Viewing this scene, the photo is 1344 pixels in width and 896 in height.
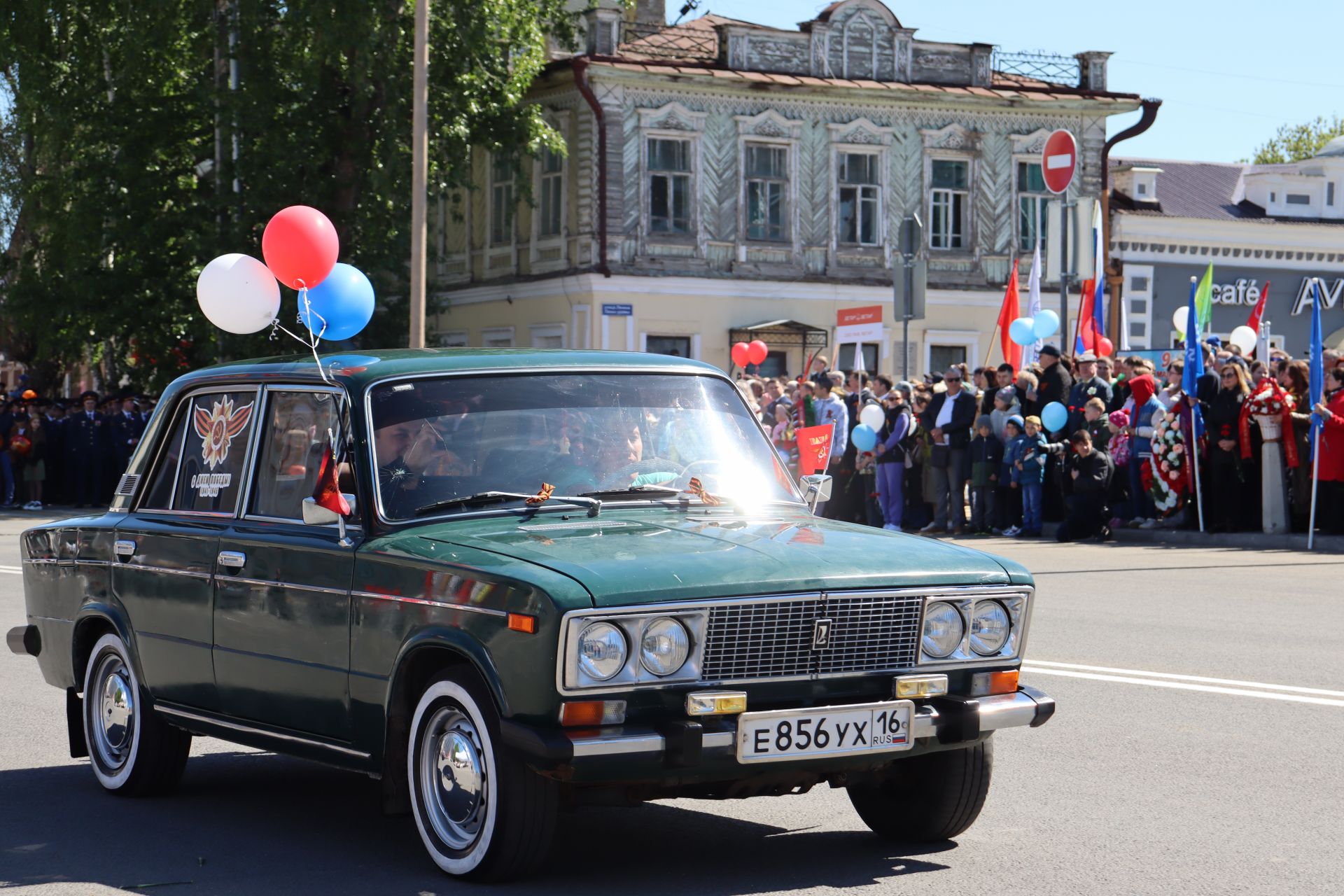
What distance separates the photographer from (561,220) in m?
43.0

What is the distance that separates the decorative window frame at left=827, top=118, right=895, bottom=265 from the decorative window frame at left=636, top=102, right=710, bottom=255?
3237mm

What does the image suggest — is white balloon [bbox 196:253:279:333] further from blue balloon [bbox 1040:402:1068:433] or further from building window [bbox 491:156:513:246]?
building window [bbox 491:156:513:246]

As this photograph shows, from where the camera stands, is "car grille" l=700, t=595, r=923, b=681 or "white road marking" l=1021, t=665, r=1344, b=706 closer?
"car grille" l=700, t=595, r=923, b=681

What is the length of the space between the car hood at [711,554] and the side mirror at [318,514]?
349 millimetres

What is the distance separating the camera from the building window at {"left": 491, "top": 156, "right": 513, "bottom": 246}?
45.4 meters

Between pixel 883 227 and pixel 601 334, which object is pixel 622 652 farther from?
pixel 883 227

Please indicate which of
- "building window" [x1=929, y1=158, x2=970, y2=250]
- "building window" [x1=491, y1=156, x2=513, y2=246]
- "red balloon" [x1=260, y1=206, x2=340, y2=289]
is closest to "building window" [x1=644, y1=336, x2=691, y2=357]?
"building window" [x1=491, y1=156, x2=513, y2=246]

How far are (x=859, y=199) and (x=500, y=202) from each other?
27.7 ft

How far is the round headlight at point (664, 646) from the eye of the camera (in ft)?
19.1

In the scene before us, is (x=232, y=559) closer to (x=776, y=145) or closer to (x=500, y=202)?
(x=776, y=145)

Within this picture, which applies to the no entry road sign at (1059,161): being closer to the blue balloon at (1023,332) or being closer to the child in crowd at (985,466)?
the blue balloon at (1023,332)

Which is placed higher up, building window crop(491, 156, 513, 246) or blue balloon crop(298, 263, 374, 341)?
building window crop(491, 156, 513, 246)

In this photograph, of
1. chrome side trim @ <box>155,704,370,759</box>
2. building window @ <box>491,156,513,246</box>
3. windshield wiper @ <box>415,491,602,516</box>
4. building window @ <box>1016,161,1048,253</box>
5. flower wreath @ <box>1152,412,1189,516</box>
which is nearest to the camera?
chrome side trim @ <box>155,704,370,759</box>

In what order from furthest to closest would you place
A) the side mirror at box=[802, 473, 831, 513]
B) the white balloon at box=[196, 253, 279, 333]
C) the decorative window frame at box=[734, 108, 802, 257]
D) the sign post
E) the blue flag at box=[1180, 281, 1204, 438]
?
the decorative window frame at box=[734, 108, 802, 257], the sign post, the blue flag at box=[1180, 281, 1204, 438], the white balloon at box=[196, 253, 279, 333], the side mirror at box=[802, 473, 831, 513]
